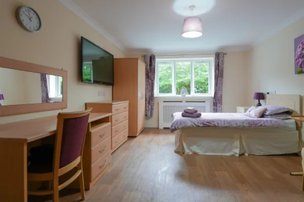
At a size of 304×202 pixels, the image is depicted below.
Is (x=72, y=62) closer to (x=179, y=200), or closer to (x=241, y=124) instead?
(x=179, y=200)

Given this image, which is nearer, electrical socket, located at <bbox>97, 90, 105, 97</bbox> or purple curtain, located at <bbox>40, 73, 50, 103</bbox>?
purple curtain, located at <bbox>40, 73, 50, 103</bbox>

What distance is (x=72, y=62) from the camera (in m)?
3.22

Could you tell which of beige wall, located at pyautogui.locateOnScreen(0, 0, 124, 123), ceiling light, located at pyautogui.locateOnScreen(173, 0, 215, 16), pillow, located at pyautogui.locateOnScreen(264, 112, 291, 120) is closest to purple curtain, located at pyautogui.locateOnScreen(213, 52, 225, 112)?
pillow, located at pyautogui.locateOnScreen(264, 112, 291, 120)

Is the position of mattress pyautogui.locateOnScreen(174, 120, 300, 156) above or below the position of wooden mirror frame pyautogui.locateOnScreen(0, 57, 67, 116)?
below

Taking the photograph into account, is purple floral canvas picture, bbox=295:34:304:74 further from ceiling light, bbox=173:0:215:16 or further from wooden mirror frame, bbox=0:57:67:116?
wooden mirror frame, bbox=0:57:67:116

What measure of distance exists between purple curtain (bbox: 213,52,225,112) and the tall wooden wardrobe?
7.46 ft

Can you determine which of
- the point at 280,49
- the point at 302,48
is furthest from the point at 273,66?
the point at 302,48

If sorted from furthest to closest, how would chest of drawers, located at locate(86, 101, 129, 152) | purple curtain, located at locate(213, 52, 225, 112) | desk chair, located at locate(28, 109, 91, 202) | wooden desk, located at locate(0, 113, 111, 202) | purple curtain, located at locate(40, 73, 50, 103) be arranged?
purple curtain, located at locate(213, 52, 225, 112)
chest of drawers, located at locate(86, 101, 129, 152)
purple curtain, located at locate(40, 73, 50, 103)
desk chair, located at locate(28, 109, 91, 202)
wooden desk, located at locate(0, 113, 111, 202)

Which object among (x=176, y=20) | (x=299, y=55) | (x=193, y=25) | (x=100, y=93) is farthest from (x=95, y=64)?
(x=299, y=55)

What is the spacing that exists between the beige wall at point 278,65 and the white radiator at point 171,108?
4.48ft

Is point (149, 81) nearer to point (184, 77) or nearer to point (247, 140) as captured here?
point (184, 77)

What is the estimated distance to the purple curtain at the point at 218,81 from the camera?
236 inches

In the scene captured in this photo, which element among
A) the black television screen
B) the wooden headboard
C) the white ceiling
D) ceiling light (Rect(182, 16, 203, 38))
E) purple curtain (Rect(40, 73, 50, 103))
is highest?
the white ceiling

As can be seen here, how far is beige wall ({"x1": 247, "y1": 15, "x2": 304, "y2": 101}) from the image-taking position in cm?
375
